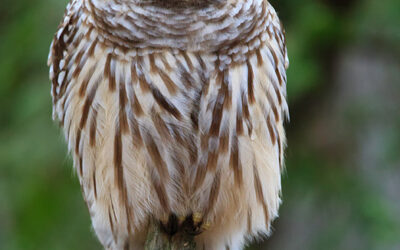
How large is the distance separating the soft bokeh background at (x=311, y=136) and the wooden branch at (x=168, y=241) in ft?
6.51

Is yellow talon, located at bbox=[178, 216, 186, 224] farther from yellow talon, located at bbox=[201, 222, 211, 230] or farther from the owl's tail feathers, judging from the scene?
yellow talon, located at bbox=[201, 222, 211, 230]

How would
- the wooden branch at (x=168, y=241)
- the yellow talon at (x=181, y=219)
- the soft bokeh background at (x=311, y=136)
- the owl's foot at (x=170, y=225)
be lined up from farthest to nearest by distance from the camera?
the soft bokeh background at (x=311, y=136), the yellow talon at (x=181, y=219), the owl's foot at (x=170, y=225), the wooden branch at (x=168, y=241)

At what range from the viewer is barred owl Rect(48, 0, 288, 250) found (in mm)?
3223

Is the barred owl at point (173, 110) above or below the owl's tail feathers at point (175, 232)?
above

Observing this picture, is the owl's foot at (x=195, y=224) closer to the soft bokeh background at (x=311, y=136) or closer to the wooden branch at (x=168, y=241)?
the wooden branch at (x=168, y=241)

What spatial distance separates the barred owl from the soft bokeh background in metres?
1.62

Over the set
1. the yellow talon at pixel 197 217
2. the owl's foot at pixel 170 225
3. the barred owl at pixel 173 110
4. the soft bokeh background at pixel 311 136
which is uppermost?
the barred owl at pixel 173 110

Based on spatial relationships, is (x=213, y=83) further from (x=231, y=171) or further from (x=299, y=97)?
(x=299, y=97)

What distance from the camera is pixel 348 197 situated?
5543mm

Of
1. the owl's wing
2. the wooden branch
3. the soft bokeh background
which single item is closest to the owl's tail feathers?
the wooden branch

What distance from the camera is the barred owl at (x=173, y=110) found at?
322 cm

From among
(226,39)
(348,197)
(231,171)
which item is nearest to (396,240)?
(348,197)

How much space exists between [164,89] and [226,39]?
1.19ft

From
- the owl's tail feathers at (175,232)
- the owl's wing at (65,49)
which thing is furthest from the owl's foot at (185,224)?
the owl's wing at (65,49)
